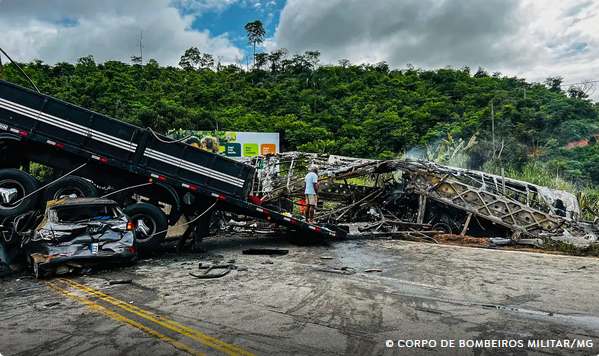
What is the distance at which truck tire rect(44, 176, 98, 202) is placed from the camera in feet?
29.9

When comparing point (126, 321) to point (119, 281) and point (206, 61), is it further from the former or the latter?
point (206, 61)

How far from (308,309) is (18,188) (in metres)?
7.54

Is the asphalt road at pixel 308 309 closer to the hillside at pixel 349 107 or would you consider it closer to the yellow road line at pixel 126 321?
the yellow road line at pixel 126 321

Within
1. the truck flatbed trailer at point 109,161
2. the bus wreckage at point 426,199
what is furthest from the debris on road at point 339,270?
the bus wreckage at point 426,199

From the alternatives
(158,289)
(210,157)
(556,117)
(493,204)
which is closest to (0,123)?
(210,157)

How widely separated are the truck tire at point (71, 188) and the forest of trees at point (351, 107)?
22581 millimetres

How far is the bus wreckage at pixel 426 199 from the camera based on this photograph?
1147cm

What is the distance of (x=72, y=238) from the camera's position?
289 inches

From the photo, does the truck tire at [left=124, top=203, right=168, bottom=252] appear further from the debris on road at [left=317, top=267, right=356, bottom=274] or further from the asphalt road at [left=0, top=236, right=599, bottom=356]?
the debris on road at [left=317, top=267, right=356, bottom=274]

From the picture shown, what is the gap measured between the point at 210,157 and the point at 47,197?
3850 millimetres

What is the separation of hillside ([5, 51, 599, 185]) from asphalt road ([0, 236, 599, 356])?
23.4m

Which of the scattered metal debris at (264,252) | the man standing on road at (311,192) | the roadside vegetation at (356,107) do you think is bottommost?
the scattered metal debris at (264,252)

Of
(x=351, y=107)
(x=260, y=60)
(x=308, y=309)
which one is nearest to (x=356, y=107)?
(x=351, y=107)

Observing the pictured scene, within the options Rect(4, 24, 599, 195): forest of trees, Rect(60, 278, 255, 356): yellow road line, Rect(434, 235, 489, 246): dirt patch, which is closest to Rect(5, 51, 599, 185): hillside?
Rect(4, 24, 599, 195): forest of trees
